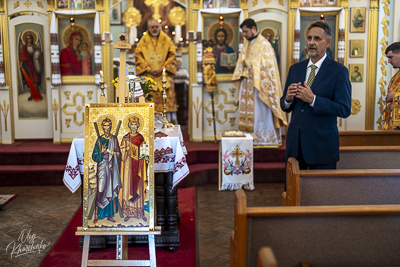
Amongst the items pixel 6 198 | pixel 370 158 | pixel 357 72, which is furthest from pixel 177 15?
pixel 370 158

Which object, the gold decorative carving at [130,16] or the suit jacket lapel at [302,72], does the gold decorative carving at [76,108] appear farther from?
the suit jacket lapel at [302,72]

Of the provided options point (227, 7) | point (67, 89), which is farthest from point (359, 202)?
point (67, 89)

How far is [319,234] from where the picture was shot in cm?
232

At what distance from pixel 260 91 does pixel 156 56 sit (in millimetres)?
1979

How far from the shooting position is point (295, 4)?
326 inches

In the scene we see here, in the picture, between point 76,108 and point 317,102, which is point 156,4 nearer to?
point 76,108

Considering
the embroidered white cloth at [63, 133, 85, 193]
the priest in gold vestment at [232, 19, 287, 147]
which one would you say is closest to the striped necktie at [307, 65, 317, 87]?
the embroidered white cloth at [63, 133, 85, 193]

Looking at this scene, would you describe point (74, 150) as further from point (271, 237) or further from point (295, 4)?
point (295, 4)

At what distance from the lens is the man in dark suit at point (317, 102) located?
3477mm

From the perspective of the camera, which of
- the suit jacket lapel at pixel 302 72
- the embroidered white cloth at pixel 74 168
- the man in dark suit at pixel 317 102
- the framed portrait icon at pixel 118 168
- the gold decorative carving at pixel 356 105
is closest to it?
the framed portrait icon at pixel 118 168

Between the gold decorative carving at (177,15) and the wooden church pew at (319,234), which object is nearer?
the wooden church pew at (319,234)

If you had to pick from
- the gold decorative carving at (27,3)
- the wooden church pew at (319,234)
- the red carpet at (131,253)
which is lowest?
the red carpet at (131,253)

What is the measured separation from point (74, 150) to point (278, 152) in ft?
13.9

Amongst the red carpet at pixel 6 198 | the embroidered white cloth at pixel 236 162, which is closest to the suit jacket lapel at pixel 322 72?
the embroidered white cloth at pixel 236 162
